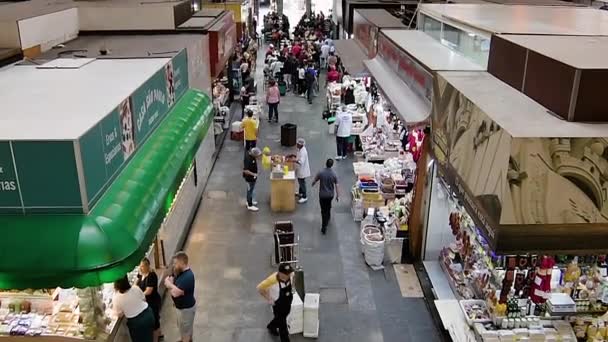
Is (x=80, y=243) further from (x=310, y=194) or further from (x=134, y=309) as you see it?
(x=310, y=194)

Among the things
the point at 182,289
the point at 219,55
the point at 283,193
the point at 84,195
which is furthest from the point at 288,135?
the point at 84,195

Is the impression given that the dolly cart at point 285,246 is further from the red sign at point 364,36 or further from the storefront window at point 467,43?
the red sign at point 364,36

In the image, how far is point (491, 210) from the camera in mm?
5805

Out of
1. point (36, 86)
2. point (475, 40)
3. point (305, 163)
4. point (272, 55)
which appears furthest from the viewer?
point (272, 55)

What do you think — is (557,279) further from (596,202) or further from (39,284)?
(39,284)

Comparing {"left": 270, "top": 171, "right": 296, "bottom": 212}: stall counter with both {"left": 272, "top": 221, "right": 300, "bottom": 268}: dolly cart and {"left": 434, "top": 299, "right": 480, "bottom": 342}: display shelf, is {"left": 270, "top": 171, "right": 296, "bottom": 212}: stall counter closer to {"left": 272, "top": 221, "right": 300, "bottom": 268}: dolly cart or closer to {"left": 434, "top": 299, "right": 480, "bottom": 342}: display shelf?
{"left": 272, "top": 221, "right": 300, "bottom": 268}: dolly cart

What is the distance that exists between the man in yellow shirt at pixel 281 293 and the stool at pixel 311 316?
16.0 inches

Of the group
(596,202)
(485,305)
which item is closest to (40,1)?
(485,305)

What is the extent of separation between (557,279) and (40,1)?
14.5 m

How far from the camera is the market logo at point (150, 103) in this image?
25.8ft

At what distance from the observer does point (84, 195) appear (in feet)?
18.9

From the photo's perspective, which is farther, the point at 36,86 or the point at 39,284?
the point at 36,86

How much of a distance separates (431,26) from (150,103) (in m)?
7.11

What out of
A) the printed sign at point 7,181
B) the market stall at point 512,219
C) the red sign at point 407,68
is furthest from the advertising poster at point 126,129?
the red sign at point 407,68
